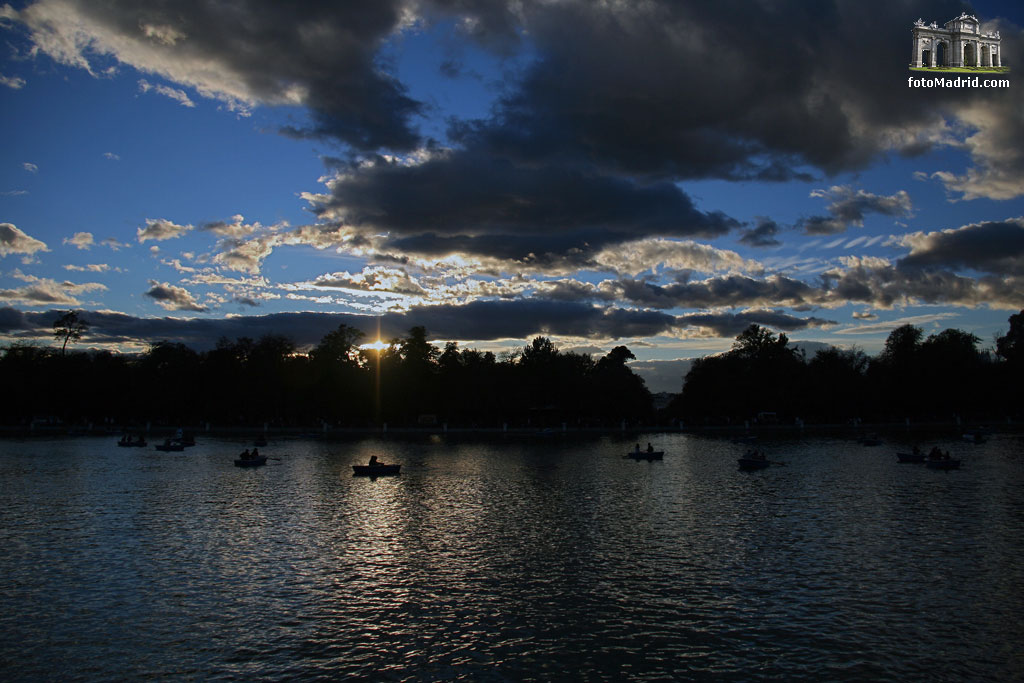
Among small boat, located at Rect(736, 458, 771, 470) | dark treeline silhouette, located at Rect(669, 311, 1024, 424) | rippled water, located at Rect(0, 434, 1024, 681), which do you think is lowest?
rippled water, located at Rect(0, 434, 1024, 681)

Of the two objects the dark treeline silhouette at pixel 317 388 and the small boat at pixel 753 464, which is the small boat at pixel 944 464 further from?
the dark treeline silhouette at pixel 317 388

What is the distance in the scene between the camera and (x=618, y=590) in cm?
2286

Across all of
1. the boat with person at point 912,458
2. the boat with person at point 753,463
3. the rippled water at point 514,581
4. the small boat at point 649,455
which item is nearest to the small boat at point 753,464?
the boat with person at point 753,463

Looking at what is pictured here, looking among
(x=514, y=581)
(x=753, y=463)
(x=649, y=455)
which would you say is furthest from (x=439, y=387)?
(x=514, y=581)

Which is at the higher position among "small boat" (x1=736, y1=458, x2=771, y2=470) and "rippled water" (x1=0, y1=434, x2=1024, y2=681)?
"small boat" (x1=736, y1=458, x2=771, y2=470)

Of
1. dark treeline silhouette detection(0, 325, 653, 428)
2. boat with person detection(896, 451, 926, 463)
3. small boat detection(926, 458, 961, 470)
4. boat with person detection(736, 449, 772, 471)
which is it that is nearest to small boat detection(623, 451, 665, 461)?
boat with person detection(736, 449, 772, 471)

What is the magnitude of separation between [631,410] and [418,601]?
5042 inches

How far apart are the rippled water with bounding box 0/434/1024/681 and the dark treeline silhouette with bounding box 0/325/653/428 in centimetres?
8613

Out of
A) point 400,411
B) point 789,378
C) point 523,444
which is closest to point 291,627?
point 523,444

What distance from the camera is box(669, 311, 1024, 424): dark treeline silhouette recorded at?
139m

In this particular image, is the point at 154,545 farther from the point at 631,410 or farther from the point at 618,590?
the point at 631,410

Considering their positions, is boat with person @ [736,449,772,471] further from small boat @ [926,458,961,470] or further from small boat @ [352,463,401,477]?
small boat @ [352,463,401,477]

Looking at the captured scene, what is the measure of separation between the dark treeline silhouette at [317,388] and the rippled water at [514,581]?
86.1 m

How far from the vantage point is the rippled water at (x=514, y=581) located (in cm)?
1720
